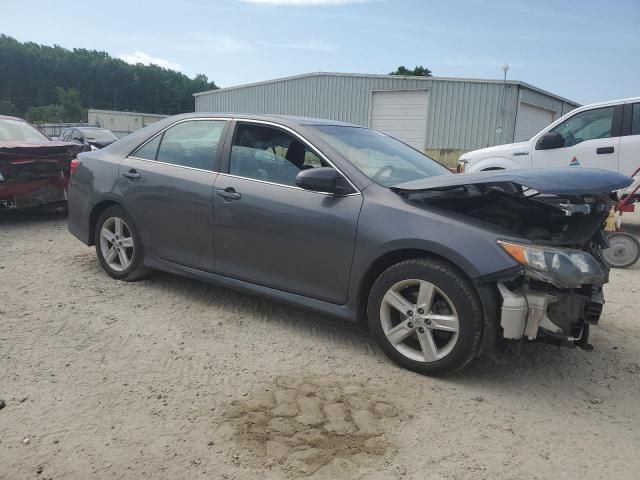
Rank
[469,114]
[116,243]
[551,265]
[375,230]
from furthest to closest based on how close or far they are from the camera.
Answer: [469,114] → [116,243] → [375,230] → [551,265]

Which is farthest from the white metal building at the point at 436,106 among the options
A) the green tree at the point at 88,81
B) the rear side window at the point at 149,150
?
the green tree at the point at 88,81

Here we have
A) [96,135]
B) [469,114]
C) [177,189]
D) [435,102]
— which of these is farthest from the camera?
[435,102]

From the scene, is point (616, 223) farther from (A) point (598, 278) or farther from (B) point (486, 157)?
(A) point (598, 278)

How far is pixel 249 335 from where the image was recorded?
3.86 metres

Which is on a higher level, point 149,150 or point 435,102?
point 435,102

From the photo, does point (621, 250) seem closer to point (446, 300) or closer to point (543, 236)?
point (543, 236)

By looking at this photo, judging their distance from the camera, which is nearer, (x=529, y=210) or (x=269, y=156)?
(x=529, y=210)

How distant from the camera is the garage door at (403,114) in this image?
75.2 feet

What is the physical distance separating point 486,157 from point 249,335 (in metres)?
6.43

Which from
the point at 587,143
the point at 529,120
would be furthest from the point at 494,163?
the point at 529,120

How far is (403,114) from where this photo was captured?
2338 cm

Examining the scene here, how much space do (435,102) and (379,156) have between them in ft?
64.7

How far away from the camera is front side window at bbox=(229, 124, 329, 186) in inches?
152

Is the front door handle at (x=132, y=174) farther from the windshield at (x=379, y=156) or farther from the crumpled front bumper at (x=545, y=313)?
the crumpled front bumper at (x=545, y=313)
